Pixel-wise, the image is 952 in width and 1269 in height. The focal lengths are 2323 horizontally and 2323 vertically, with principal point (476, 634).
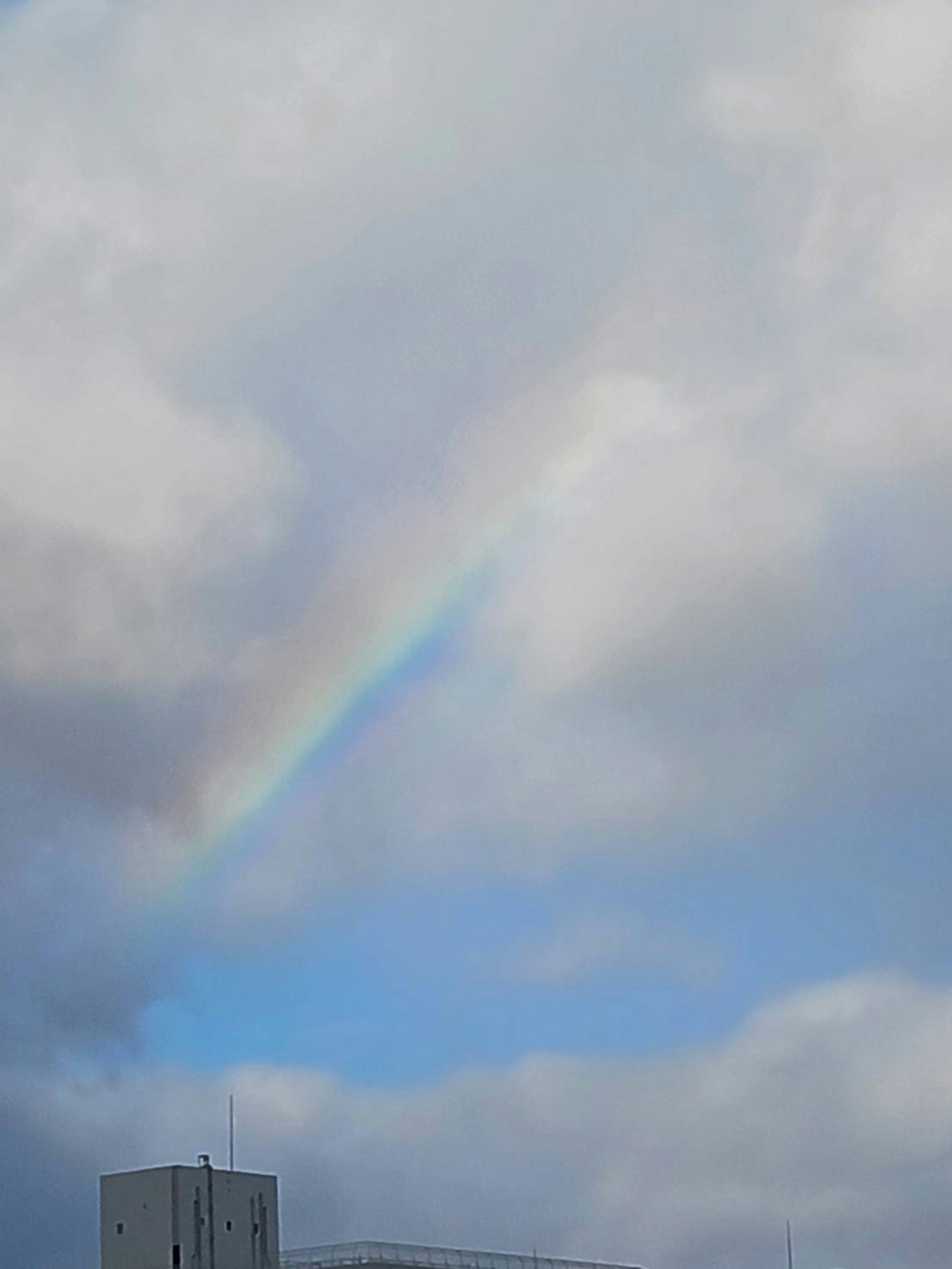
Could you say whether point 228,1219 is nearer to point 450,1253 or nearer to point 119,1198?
point 119,1198

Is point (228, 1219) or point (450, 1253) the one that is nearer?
point (228, 1219)

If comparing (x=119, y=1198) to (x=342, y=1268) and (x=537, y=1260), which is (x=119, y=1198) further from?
(x=537, y=1260)

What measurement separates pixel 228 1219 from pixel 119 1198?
741cm

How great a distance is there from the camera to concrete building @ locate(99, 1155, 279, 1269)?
15338 cm

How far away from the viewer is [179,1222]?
154m

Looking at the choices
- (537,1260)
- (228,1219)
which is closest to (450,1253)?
(537,1260)

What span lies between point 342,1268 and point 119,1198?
17.2 metres

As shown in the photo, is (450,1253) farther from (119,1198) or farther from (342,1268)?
(119,1198)

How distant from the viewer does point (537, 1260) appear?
583ft

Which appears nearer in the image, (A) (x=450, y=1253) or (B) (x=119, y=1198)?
(B) (x=119, y=1198)

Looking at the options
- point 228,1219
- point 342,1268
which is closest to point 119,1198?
point 228,1219

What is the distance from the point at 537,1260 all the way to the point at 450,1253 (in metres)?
9.34

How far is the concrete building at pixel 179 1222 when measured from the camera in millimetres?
153375

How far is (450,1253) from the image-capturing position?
17150 cm
